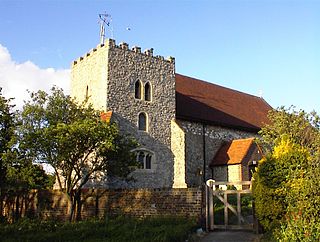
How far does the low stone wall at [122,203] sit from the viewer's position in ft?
50.3

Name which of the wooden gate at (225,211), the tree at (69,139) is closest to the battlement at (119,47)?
the tree at (69,139)

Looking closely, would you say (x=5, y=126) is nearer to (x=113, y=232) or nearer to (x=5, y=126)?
(x=5, y=126)

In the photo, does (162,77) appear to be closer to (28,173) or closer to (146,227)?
(28,173)

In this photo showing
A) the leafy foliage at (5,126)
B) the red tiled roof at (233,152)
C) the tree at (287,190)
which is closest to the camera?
the tree at (287,190)

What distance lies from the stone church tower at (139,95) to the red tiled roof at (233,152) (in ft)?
13.9

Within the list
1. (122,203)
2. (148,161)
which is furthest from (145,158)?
(122,203)

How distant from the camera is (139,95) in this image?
26422mm

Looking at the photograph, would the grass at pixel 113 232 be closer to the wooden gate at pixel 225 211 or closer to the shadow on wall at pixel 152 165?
the wooden gate at pixel 225 211

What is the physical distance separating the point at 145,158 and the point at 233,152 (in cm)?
714

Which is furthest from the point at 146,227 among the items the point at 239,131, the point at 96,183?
the point at 239,131

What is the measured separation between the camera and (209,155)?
2958 centimetres

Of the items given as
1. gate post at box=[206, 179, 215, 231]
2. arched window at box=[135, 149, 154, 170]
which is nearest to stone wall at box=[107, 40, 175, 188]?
arched window at box=[135, 149, 154, 170]

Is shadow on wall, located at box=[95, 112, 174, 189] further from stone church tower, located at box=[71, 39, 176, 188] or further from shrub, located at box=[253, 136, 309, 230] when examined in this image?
shrub, located at box=[253, 136, 309, 230]

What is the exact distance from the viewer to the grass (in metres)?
11.9
